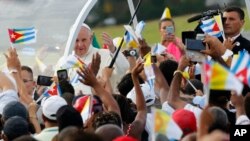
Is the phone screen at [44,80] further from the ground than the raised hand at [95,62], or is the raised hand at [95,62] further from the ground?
the raised hand at [95,62]

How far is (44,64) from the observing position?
47.8 ft

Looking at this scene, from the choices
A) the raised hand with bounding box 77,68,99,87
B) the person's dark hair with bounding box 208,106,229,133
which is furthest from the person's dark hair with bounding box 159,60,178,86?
the person's dark hair with bounding box 208,106,229,133

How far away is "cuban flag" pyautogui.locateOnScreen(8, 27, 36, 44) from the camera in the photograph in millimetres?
13984

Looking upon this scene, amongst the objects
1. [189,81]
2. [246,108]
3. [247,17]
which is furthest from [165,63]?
[247,17]

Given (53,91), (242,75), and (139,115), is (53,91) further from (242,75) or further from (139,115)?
(242,75)

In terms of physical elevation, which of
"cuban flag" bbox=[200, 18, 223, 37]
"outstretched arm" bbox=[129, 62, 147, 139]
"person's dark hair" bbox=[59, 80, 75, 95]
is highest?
"cuban flag" bbox=[200, 18, 223, 37]

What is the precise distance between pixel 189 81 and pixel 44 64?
328 centimetres

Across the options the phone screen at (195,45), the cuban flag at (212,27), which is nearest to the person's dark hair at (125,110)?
the phone screen at (195,45)

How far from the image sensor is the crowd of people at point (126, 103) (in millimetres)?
8281

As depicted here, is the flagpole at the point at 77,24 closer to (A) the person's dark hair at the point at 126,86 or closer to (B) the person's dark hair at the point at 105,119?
(A) the person's dark hair at the point at 126,86

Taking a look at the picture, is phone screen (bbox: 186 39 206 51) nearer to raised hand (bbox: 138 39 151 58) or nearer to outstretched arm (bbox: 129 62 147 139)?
outstretched arm (bbox: 129 62 147 139)

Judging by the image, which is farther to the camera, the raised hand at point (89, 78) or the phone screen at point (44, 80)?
the phone screen at point (44, 80)

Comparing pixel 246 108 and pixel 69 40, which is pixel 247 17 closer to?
pixel 69 40

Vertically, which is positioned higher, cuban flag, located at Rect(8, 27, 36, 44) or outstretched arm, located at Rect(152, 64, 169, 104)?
cuban flag, located at Rect(8, 27, 36, 44)
